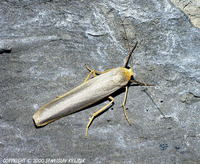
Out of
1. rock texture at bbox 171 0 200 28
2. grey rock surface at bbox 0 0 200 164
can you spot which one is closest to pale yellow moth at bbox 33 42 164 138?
grey rock surface at bbox 0 0 200 164

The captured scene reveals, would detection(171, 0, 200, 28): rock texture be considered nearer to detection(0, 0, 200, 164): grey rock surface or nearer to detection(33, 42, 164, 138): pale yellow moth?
detection(0, 0, 200, 164): grey rock surface

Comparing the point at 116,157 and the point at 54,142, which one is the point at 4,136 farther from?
the point at 116,157

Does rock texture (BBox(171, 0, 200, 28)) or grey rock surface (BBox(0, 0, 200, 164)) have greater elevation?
rock texture (BBox(171, 0, 200, 28))

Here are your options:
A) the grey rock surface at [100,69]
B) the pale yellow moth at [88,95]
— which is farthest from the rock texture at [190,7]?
the pale yellow moth at [88,95]

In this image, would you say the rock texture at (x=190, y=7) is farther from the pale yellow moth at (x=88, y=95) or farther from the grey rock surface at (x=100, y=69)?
the pale yellow moth at (x=88, y=95)

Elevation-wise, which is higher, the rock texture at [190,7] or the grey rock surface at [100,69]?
the rock texture at [190,7]

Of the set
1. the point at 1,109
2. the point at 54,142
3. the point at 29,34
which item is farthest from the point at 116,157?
the point at 29,34

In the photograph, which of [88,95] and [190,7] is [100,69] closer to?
[88,95]
